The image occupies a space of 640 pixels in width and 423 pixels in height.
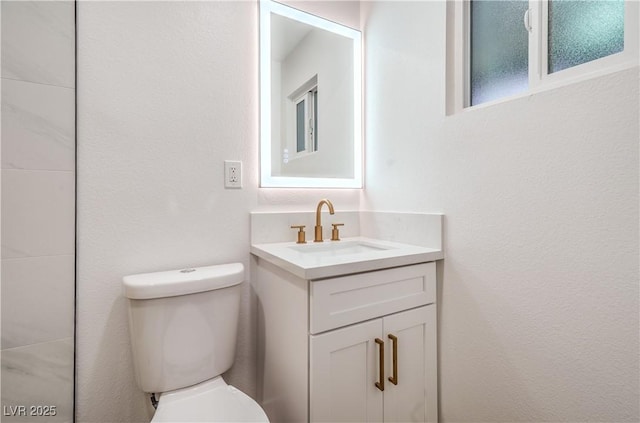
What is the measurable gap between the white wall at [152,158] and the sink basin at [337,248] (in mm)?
279

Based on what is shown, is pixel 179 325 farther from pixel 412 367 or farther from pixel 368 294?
pixel 412 367

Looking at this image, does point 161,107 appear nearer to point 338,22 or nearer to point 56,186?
point 56,186

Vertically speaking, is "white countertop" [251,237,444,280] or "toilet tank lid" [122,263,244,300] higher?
"white countertop" [251,237,444,280]

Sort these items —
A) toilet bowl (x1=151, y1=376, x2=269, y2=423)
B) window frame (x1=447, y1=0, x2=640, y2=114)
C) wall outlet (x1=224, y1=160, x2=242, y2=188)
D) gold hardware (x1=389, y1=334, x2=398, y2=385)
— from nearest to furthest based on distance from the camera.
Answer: window frame (x1=447, y1=0, x2=640, y2=114)
toilet bowl (x1=151, y1=376, x2=269, y2=423)
gold hardware (x1=389, y1=334, x2=398, y2=385)
wall outlet (x1=224, y1=160, x2=242, y2=188)

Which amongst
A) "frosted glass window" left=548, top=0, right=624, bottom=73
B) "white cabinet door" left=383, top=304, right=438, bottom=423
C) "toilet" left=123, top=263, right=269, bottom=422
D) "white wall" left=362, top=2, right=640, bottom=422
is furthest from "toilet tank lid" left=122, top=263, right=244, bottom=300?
"frosted glass window" left=548, top=0, right=624, bottom=73

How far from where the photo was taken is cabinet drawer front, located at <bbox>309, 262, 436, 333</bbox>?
3.21ft

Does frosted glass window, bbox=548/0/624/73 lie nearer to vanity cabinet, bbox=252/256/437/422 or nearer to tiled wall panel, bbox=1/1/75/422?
vanity cabinet, bbox=252/256/437/422

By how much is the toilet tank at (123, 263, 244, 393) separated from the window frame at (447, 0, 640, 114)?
1162 mm

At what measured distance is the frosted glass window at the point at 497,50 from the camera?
1.09m

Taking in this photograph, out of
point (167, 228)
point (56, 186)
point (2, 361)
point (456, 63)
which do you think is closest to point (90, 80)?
point (56, 186)

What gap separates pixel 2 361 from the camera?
0.97 meters

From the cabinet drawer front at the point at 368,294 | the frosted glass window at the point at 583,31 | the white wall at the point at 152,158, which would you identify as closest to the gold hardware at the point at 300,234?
the white wall at the point at 152,158

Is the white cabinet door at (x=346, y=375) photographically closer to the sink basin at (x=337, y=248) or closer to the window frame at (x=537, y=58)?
the sink basin at (x=337, y=248)

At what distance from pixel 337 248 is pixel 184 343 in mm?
757
